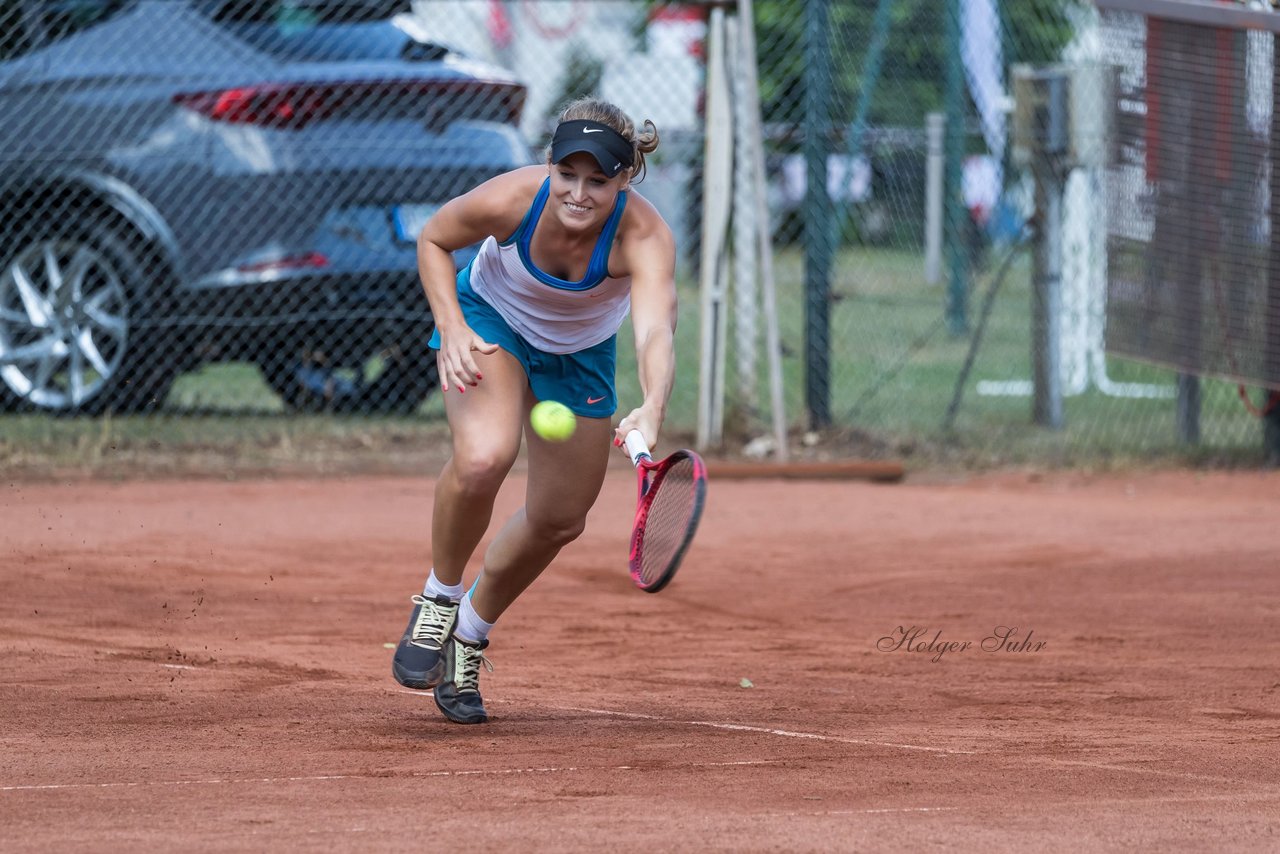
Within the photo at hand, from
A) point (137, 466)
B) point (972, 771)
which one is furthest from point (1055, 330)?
point (972, 771)

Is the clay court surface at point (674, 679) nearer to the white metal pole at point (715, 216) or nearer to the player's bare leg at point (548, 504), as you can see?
the player's bare leg at point (548, 504)

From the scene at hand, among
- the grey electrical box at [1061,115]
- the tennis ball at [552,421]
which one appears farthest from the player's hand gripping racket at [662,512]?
the grey electrical box at [1061,115]

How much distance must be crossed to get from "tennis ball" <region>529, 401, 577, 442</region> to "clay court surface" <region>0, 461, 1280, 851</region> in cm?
78

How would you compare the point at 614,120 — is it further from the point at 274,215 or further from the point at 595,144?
the point at 274,215

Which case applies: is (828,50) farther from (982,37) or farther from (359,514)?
(982,37)

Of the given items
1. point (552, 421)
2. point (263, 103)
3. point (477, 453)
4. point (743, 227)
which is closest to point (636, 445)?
point (552, 421)

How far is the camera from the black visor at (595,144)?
441 cm

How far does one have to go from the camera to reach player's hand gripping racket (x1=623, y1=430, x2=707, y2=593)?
4.11 meters

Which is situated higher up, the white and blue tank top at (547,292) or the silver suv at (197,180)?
the white and blue tank top at (547,292)

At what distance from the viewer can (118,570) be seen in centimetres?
684

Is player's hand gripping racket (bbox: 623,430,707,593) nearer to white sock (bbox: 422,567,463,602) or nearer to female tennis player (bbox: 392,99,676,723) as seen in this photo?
female tennis player (bbox: 392,99,676,723)

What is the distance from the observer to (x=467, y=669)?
15.8 feet

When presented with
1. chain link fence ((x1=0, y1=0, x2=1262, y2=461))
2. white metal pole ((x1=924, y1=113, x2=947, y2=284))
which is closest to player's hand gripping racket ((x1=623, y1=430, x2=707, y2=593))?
chain link fence ((x1=0, y1=0, x2=1262, y2=461))

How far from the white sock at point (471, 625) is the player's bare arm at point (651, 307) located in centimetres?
81
